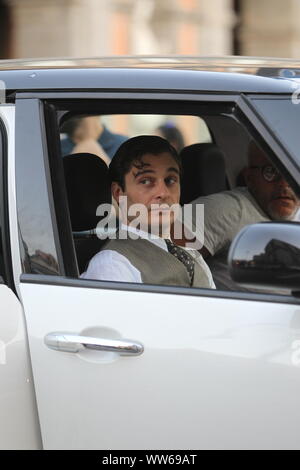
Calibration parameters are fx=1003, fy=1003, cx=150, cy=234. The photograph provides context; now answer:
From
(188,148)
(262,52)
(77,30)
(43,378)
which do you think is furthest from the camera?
(262,52)

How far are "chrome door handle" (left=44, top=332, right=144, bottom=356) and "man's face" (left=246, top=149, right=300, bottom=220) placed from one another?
78cm

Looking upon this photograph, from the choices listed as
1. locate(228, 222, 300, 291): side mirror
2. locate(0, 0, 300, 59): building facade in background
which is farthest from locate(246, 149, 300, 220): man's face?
locate(0, 0, 300, 59): building facade in background

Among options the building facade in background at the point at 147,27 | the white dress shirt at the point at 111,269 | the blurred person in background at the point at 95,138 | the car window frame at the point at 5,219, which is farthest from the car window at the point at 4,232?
the building facade in background at the point at 147,27

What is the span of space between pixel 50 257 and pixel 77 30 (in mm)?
8096

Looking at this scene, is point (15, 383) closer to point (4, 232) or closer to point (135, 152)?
point (4, 232)

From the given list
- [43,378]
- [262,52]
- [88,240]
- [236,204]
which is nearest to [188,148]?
[236,204]

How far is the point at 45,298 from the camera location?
2361 millimetres

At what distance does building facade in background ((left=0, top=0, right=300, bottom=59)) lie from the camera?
10.2m

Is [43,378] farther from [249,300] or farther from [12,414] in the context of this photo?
[249,300]

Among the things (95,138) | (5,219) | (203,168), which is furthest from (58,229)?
(95,138)

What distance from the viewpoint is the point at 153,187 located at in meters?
2.74

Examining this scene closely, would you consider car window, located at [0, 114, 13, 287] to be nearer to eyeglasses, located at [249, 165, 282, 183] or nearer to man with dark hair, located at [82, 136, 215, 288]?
man with dark hair, located at [82, 136, 215, 288]

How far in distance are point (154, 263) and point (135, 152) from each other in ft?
1.08

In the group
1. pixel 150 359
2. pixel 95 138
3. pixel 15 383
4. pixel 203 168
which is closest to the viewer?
pixel 150 359
